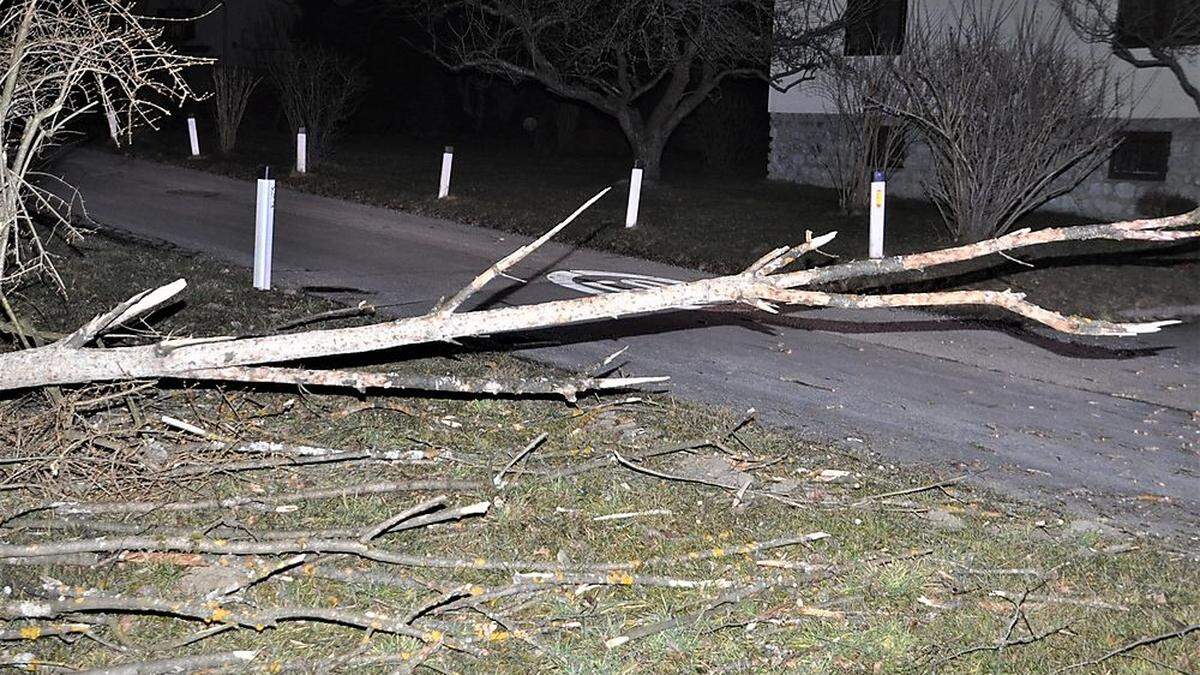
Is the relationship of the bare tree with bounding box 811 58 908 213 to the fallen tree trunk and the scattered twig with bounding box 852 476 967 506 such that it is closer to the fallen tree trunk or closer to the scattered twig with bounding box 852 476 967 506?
the scattered twig with bounding box 852 476 967 506

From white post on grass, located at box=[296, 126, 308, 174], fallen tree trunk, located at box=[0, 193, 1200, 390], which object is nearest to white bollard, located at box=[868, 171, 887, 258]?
fallen tree trunk, located at box=[0, 193, 1200, 390]

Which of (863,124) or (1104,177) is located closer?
(863,124)

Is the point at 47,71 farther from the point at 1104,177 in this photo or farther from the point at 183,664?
the point at 1104,177

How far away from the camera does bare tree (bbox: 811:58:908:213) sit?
15.7m

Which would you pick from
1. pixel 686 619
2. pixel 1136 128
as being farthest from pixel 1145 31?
pixel 686 619

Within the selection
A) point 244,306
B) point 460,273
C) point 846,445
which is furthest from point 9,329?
point 460,273

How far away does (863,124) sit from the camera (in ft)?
53.4

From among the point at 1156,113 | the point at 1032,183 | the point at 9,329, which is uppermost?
the point at 1156,113

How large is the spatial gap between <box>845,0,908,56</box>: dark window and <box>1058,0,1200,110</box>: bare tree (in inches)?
101

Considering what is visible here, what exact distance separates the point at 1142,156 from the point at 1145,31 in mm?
1980

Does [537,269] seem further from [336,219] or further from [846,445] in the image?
[846,445]

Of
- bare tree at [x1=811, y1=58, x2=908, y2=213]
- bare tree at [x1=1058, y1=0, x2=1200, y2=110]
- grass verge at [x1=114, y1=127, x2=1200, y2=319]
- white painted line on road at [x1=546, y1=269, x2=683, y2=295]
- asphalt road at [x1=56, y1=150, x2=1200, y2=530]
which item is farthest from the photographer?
bare tree at [x1=1058, y1=0, x2=1200, y2=110]

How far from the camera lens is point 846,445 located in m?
6.66

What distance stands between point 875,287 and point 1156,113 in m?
8.07
